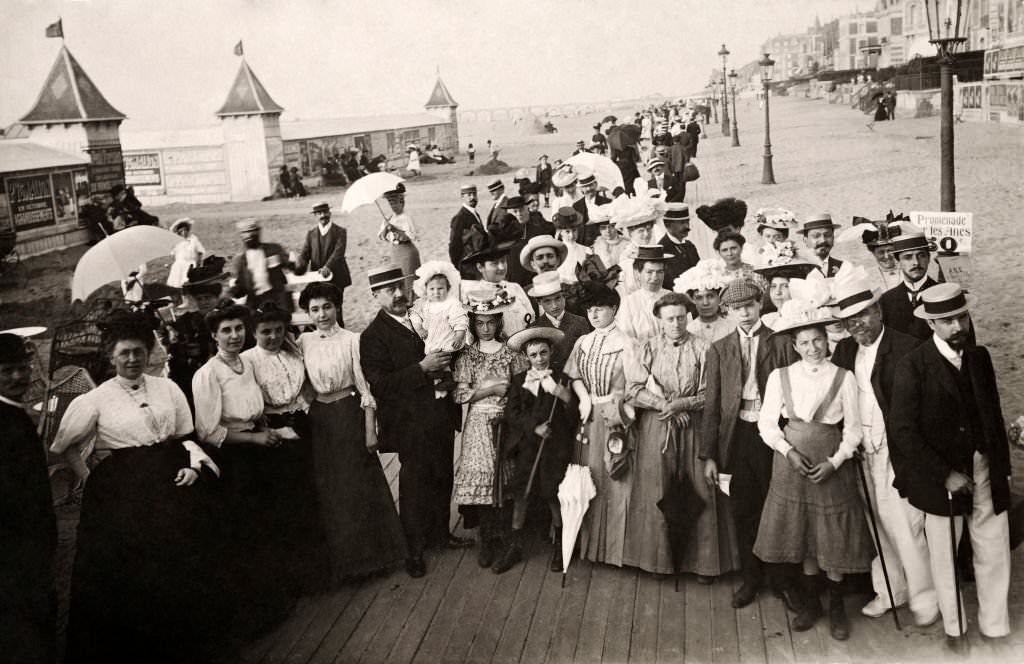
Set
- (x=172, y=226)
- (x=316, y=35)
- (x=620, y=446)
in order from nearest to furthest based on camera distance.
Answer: (x=620, y=446)
(x=316, y=35)
(x=172, y=226)

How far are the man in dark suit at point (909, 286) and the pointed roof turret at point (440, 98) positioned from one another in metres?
3.32

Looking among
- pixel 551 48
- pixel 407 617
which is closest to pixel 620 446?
pixel 407 617

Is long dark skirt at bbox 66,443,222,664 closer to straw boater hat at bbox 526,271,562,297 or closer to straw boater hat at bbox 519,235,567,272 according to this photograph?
straw boater hat at bbox 526,271,562,297

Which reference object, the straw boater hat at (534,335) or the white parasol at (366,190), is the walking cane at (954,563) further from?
the white parasol at (366,190)

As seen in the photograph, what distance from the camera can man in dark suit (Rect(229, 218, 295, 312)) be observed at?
580cm

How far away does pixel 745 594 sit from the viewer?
3906 mm

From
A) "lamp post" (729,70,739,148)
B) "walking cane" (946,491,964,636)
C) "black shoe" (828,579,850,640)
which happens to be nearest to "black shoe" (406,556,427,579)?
"black shoe" (828,579,850,640)

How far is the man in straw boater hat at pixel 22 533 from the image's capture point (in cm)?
325

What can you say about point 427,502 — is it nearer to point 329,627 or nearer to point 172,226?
point 329,627

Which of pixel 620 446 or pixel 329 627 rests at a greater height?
pixel 620 446

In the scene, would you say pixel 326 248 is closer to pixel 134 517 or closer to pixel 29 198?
pixel 29 198

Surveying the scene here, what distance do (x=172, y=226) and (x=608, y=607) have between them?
437 centimetres

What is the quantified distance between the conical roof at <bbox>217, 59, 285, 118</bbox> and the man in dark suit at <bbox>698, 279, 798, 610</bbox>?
12.4 ft

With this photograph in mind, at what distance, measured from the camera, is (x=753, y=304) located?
12.7 feet
